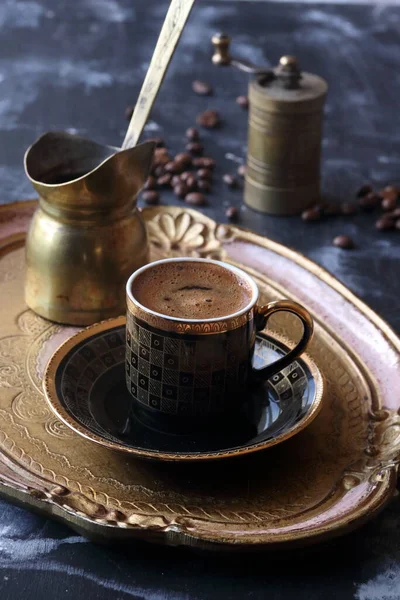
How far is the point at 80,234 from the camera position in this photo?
→ 98 cm

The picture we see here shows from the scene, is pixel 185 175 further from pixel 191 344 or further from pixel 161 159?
pixel 191 344

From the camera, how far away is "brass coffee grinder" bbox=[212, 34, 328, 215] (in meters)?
1.46

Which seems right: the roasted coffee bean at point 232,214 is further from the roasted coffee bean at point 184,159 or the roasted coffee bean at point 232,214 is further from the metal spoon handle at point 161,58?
the metal spoon handle at point 161,58

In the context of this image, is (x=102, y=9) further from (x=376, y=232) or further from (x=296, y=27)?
(x=376, y=232)

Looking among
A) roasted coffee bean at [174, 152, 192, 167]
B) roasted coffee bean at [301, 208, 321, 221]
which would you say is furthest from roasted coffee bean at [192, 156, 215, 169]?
roasted coffee bean at [301, 208, 321, 221]

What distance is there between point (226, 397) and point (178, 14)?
0.40 meters

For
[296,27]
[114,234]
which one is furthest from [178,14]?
[296,27]

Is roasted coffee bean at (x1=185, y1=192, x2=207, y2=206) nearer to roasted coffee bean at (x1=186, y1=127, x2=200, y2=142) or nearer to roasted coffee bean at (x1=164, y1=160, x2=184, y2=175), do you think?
roasted coffee bean at (x1=164, y1=160, x2=184, y2=175)

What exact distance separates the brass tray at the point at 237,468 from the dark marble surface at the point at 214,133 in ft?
0.10

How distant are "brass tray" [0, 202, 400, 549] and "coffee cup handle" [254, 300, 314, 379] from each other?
2.7 inches

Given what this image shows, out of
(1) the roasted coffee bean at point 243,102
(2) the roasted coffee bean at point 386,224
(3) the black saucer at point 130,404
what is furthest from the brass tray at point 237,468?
(1) the roasted coffee bean at point 243,102

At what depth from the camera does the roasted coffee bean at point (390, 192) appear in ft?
5.00

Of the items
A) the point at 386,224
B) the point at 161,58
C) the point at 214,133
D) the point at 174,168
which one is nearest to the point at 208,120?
the point at 214,133

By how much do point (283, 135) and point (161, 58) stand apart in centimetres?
57
